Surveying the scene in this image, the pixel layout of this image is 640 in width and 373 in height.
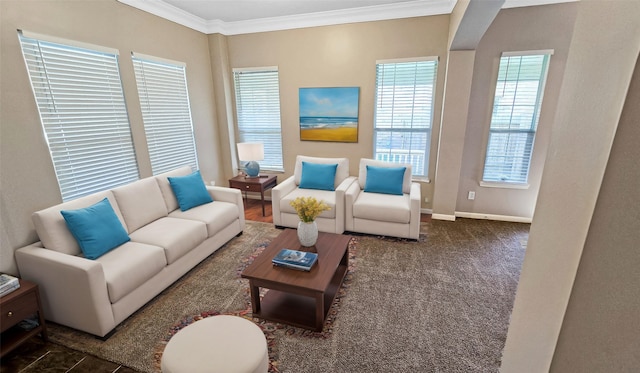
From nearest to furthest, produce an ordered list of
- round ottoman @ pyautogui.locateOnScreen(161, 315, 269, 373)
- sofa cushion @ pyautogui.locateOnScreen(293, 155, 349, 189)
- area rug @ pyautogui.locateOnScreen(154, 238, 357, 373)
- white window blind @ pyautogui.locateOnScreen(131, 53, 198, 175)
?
1. round ottoman @ pyautogui.locateOnScreen(161, 315, 269, 373)
2. area rug @ pyautogui.locateOnScreen(154, 238, 357, 373)
3. white window blind @ pyautogui.locateOnScreen(131, 53, 198, 175)
4. sofa cushion @ pyautogui.locateOnScreen(293, 155, 349, 189)

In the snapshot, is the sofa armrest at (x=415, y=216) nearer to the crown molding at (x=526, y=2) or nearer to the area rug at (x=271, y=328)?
the area rug at (x=271, y=328)

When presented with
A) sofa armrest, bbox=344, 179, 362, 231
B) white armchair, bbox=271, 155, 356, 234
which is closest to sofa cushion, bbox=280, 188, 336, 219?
white armchair, bbox=271, 155, 356, 234

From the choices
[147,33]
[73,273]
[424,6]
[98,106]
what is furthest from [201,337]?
[424,6]

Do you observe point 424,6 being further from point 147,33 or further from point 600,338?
point 600,338

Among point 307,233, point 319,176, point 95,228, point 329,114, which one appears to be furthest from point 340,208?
point 95,228

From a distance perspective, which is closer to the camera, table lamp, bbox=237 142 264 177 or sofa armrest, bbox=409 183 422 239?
sofa armrest, bbox=409 183 422 239

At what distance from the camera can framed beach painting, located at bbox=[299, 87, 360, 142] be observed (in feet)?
14.2

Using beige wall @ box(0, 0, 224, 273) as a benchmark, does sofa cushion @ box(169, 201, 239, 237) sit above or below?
below

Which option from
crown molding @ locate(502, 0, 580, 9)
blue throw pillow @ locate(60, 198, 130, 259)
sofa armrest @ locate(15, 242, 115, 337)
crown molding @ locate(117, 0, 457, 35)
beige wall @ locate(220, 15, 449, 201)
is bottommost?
sofa armrest @ locate(15, 242, 115, 337)

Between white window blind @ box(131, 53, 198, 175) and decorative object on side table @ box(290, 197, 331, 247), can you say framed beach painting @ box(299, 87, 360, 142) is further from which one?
decorative object on side table @ box(290, 197, 331, 247)

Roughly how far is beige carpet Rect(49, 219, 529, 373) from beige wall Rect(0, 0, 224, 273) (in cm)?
99

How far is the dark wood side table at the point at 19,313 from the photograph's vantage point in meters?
1.85

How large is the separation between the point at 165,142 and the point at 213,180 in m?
1.19

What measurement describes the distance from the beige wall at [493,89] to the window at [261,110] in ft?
9.57
